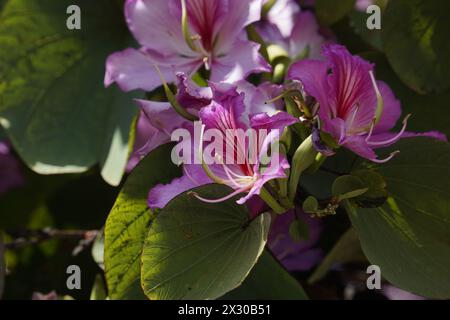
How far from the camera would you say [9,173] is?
1094 mm

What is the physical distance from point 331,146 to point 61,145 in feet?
1.11

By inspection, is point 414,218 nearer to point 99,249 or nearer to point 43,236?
point 99,249

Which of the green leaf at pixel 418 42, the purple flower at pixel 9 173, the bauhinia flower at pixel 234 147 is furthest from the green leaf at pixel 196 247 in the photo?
the purple flower at pixel 9 173

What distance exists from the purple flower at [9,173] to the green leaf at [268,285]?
0.44 meters

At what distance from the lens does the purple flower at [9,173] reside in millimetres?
1072

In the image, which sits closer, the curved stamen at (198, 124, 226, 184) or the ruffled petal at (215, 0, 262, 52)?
the curved stamen at (198, 124, 226, 184)

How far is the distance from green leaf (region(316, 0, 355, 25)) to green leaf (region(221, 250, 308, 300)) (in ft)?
0.98

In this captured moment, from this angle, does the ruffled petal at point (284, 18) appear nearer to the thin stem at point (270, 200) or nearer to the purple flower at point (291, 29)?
the purple flower at point (291, 29)

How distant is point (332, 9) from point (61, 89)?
0.31 m

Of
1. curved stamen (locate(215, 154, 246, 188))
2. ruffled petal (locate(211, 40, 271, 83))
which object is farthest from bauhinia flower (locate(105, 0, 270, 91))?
curved stamen (locate(215, 154, 246, 188))

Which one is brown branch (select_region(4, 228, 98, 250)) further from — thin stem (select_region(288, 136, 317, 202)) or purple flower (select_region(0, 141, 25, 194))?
thin stem (select_region(288, 136, 317, 202))

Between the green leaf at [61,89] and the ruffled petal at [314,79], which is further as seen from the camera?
the green leaf at [61,89]

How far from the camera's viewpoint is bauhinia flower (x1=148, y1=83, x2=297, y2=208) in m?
0.61

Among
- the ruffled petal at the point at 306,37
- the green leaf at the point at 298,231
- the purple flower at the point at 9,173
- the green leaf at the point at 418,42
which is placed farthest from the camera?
the purple flower at the point at 9,173
